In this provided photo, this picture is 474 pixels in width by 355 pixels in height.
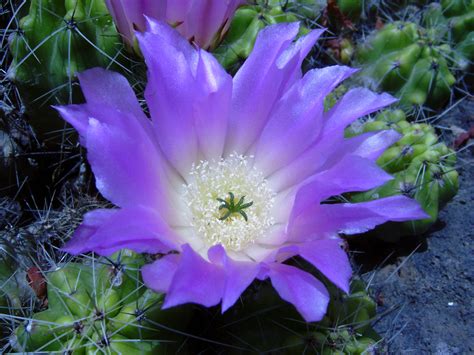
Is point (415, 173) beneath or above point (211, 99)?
beneath

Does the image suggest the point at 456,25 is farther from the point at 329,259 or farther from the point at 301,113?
the point at 329,259

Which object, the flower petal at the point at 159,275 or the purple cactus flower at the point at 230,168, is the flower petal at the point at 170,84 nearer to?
the purple cactus flower at the point at 230,168

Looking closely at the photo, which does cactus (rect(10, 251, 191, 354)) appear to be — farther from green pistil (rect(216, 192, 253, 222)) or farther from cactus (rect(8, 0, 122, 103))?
cactus (rect(8, 0, 122, 103))

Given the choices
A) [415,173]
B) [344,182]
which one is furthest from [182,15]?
[415,173]

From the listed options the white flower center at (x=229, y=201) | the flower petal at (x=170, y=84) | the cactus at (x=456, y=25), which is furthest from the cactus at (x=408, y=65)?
the flower petal at (x=170, y=84)

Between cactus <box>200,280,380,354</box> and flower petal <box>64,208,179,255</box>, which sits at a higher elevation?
flower petal <box>64,208,179,255</box>

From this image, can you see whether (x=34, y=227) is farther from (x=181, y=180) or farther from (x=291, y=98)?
(x=291, y=98)

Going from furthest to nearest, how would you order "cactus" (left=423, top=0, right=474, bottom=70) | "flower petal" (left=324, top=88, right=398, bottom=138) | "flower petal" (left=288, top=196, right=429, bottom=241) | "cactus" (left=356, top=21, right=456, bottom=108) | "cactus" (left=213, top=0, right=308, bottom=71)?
"cactus" (left=423, top=0, right=474, bottom=70) → "cactus" (left=356, top=21, right=456, bottom=108) → "cactus" (left=213, top=0, right=308, bottom=71) → "flower petal" (left=324, top=88, right=398, bottom=138) → "flower petal" (left=288, top=196, right=429, bottom=241)

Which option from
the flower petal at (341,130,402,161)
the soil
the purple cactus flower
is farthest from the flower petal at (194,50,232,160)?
the soil
